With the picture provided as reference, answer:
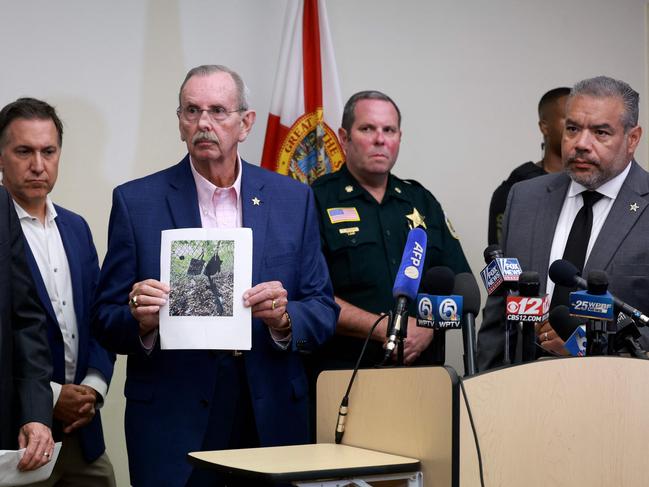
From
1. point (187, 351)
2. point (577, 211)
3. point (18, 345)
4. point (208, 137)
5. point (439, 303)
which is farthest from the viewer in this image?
point (577, 211)

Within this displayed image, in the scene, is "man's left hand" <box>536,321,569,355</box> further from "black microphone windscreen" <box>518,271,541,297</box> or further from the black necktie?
"black microphone windscreen" <box>518,271,541,297</box>

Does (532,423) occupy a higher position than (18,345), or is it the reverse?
(18,345)

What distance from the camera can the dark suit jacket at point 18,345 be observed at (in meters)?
3.01

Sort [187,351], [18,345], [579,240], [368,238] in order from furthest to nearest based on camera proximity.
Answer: [368,238], [579,240], [187,351], [18,345]

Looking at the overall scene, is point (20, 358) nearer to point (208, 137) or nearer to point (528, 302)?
point (208, 137)

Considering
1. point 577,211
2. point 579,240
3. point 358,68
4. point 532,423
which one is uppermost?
point 358,68

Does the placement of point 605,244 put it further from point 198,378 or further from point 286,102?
point 286,102

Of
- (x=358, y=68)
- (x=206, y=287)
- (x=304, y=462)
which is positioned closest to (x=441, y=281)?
(x=304, y=462)

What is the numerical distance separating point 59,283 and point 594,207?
2038mm

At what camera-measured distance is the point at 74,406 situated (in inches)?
146

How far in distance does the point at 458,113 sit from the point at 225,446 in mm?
3296

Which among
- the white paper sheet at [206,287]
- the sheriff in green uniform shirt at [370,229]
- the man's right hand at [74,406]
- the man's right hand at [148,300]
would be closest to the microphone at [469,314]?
the white paper sheet at [206,287]

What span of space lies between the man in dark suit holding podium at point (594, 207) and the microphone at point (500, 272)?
666 millimetres

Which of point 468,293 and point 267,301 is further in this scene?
point 267,301
